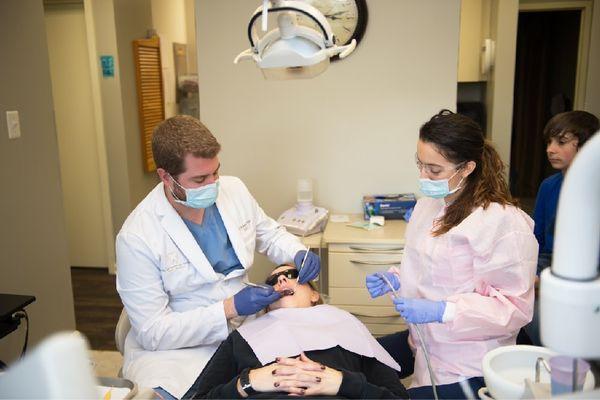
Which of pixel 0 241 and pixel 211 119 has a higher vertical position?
pixel 211 119

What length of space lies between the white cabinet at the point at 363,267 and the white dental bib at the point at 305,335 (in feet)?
2.42

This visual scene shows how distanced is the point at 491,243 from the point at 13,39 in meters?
2.15

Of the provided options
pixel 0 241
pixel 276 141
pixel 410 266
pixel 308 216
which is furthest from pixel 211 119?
pixel 410 266

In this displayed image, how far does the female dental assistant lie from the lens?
140 cm

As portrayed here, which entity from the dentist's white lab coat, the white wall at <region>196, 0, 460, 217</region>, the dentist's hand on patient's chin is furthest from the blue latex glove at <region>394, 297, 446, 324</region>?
the white wall at <region>196, 0, 460, 217</region>

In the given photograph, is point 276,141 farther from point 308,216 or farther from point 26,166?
point 26,166

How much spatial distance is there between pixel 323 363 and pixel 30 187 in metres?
1.71

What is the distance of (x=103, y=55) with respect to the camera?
371 centimetres

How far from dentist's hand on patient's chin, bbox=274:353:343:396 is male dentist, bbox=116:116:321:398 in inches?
11.4

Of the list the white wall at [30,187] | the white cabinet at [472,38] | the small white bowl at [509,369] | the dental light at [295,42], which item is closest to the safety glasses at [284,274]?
the dental light at [295,42]

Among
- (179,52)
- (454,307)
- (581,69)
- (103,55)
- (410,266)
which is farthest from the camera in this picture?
(179,52)

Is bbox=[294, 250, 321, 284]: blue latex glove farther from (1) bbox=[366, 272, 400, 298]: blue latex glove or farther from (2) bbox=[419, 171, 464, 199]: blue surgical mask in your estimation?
(2) bbox=[419, 171, 464, 199]: blue surgical mask

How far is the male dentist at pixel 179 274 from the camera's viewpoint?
1.52 metres

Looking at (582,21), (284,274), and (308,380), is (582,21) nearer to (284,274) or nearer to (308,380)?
(284,274)
